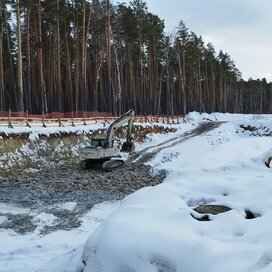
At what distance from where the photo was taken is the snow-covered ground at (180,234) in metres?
5.34

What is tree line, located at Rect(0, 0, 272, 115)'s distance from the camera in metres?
33.6

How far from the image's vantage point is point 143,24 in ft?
153

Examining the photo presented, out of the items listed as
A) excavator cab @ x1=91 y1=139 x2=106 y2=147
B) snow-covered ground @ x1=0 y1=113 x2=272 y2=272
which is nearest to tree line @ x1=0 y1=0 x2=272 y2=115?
excavator cab @ x1=91 y1=139 x2=106 y2=147

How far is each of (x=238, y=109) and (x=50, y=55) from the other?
6250 centimetres

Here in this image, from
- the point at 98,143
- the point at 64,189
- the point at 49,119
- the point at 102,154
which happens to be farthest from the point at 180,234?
the point at 49,119

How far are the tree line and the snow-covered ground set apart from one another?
17588 millimetres

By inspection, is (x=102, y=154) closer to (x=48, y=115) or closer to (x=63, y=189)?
(x=63, y=189)

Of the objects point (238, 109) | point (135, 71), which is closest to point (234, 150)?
point (135, 71)

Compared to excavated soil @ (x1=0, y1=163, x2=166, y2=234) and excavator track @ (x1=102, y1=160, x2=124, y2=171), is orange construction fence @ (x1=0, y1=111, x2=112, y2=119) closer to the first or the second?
excavated soil @ (x1=0, y1=163, x2=166, y2=234)

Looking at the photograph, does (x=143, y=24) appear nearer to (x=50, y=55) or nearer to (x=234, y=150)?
(x=50, y=55)

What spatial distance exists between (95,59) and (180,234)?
141ft

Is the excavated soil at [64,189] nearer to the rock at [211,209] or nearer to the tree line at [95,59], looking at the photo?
the rock at [211,209]

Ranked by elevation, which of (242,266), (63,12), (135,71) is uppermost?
(63,12)

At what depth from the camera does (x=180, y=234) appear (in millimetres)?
5871
